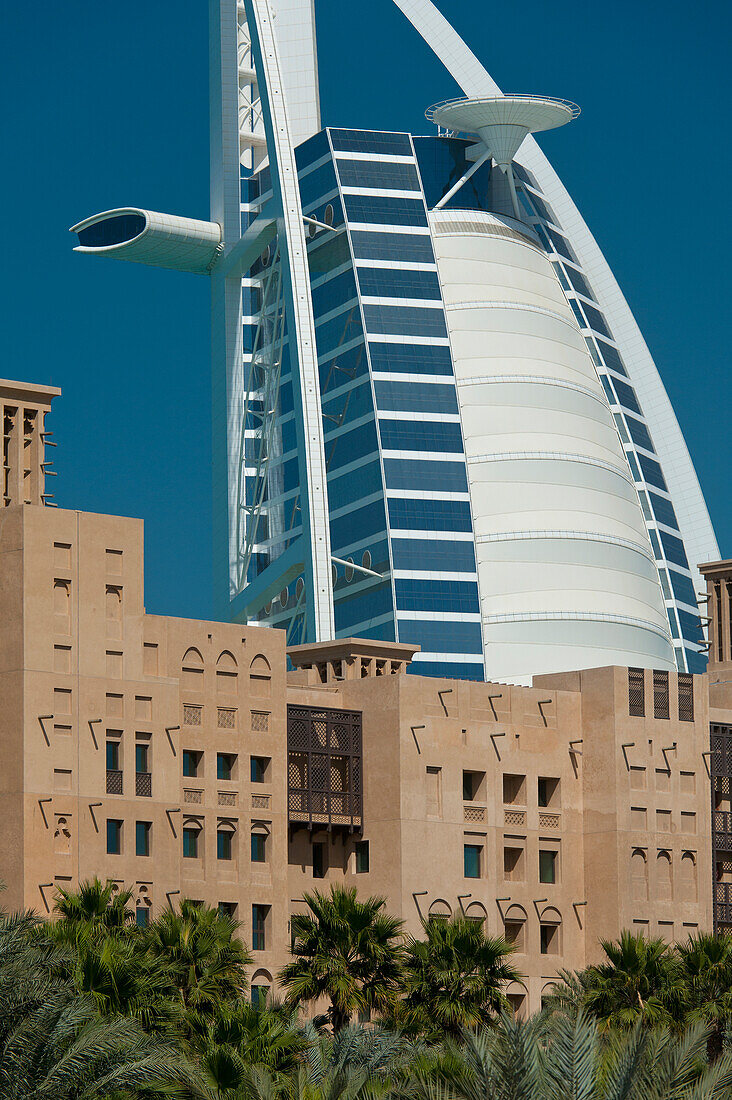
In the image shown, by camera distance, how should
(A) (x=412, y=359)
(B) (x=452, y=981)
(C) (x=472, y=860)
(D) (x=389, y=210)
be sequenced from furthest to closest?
(D) (x=389, y=210) < (A) (x=412, y=359) < (C) (x=472, y=860) < (B) (x=452, y=981)

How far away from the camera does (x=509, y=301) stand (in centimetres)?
17050

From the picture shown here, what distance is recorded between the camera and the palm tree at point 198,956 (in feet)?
204

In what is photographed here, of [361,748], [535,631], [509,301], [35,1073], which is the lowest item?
[35,1073]

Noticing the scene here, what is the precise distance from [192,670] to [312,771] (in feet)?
22.9

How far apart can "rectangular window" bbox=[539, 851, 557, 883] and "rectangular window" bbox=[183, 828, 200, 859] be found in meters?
A: 15.9

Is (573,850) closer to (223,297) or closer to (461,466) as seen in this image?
(461,466)

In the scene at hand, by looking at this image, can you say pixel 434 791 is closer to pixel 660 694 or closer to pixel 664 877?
pixel 664 877

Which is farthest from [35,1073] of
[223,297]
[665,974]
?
[223,297]

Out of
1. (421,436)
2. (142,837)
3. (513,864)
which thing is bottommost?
(513,864)

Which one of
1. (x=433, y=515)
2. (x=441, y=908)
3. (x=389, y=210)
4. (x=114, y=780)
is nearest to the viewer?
(x=114, y=780)

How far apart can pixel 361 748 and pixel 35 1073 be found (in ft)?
133

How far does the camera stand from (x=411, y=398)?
162m

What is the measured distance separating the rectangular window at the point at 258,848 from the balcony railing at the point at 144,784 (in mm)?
5543

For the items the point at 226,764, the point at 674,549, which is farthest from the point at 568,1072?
the point at 674,549
